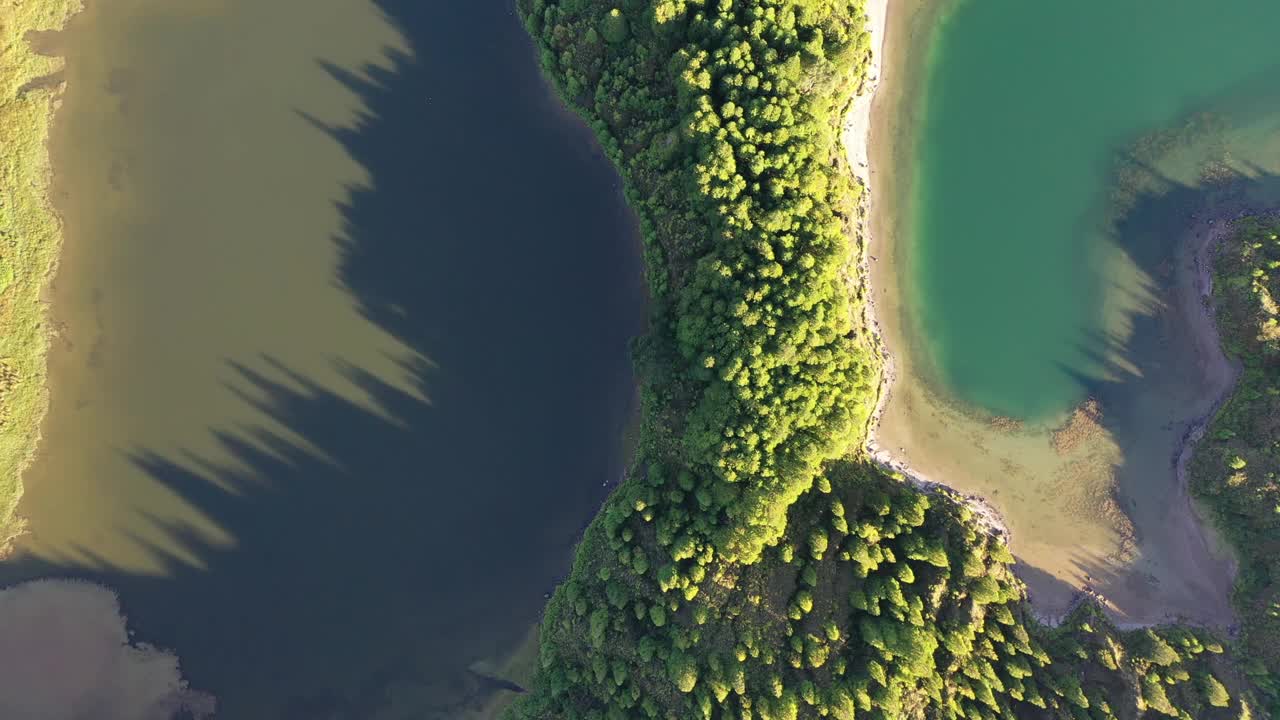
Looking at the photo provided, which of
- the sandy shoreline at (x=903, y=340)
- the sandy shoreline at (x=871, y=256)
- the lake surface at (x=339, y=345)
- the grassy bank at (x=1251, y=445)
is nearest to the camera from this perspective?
the grassy bank at (x=1251, y=445)

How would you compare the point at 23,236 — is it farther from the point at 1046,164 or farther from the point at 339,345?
the point at 1046,164

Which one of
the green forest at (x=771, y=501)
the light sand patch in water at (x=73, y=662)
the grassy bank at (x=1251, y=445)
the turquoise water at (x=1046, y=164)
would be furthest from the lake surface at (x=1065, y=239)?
the light sand patch in water at (x=73, y=662)

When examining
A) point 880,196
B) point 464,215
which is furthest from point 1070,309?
point 464,215

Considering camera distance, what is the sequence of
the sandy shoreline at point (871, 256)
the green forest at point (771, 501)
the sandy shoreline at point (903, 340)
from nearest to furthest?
the green forest at point (771, 501) < the sandy shoreline at point (903, 340) < the sandy shoreline at point (871, 256)

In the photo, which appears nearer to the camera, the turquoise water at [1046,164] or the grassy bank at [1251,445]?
the grassy bank at [1251,445]

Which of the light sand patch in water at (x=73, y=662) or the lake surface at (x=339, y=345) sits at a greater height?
the lake surface at (x=339, y=345)

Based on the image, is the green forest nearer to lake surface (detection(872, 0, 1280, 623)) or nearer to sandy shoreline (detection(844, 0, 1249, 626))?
sandy shoreline (detection(844, 0, 1249, 626))

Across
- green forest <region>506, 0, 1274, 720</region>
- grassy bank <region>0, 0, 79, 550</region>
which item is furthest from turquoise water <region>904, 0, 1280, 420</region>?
grassy bank <region>0, 0, 79, 550</region>

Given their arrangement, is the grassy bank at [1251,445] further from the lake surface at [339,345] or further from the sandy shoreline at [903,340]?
the lake surface at [339,345]
